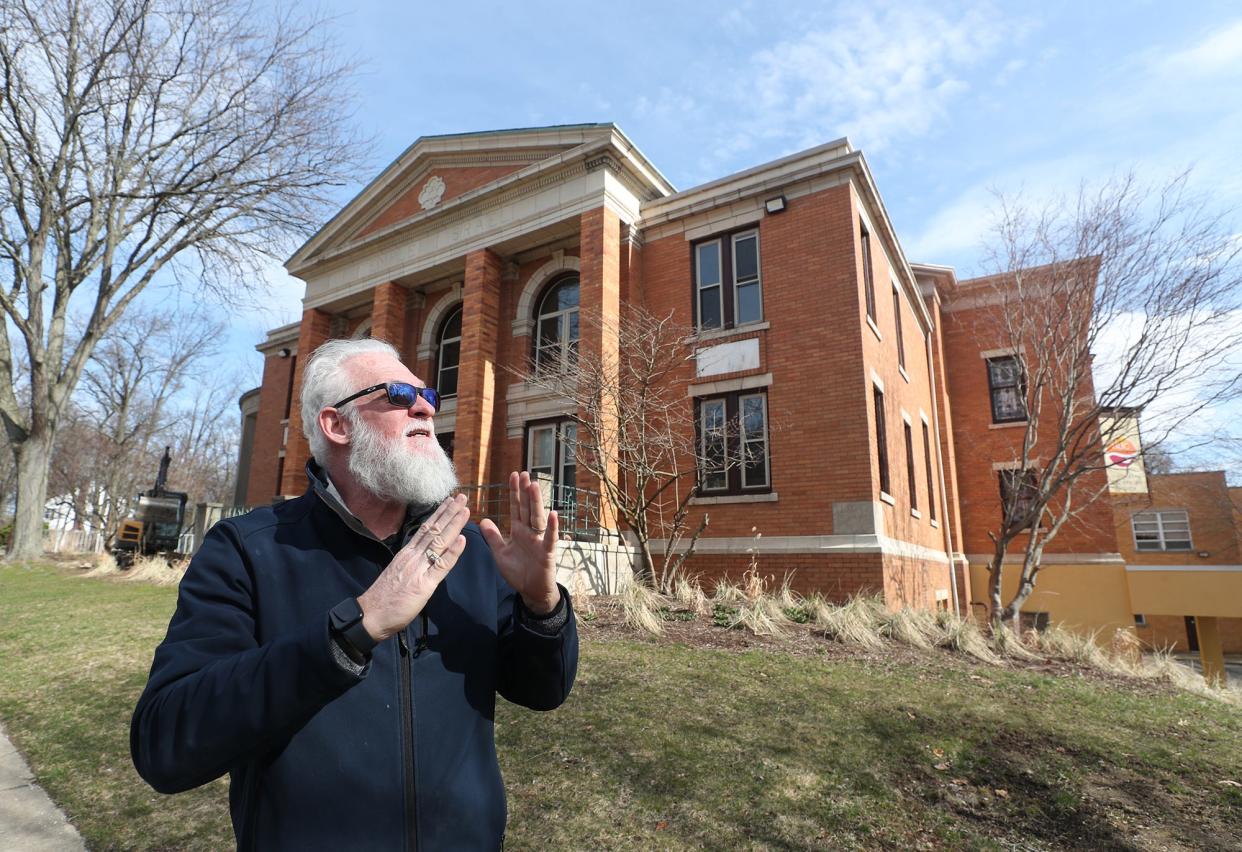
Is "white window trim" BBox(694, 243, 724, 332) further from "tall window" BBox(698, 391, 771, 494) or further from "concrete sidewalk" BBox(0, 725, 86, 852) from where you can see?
"concrete sidewalk" BBox(0, 725, 86, 852)

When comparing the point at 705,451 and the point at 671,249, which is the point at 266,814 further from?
the point at 671,249

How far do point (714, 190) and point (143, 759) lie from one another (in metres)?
14.0

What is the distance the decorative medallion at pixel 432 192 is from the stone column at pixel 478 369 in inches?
90.9

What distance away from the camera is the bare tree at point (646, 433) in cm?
1102

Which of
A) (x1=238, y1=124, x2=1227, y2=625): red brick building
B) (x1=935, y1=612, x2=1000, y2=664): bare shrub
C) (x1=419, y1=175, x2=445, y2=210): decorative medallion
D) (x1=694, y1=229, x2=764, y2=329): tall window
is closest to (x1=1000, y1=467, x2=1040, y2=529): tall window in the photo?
(x1=238, y1=124, x2=1227, y2=625): red brick building

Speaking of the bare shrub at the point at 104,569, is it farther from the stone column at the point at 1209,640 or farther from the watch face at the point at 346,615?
the stone column at the point at 1209,640

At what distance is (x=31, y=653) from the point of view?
702 cm

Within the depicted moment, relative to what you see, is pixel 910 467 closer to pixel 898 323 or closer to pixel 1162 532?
pixel 898 323

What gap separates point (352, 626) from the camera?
129cm

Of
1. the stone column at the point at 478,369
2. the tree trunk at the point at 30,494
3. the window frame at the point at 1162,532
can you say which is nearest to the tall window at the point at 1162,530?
the window frame at the point at 1162,532

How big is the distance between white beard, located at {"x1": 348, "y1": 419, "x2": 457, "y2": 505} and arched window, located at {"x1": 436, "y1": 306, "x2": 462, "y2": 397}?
622 inches

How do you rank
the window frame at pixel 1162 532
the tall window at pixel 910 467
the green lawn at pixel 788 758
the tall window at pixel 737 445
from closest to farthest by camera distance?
1. the green lawn at pixel 788 758
2. the tall window at pixel 737 445
3. the tall window at pixel 910 467
4. the window frame at pixel 1162 532

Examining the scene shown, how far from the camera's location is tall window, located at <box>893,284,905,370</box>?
16.3m

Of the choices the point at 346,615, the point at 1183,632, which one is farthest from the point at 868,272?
the point at 1183,632
